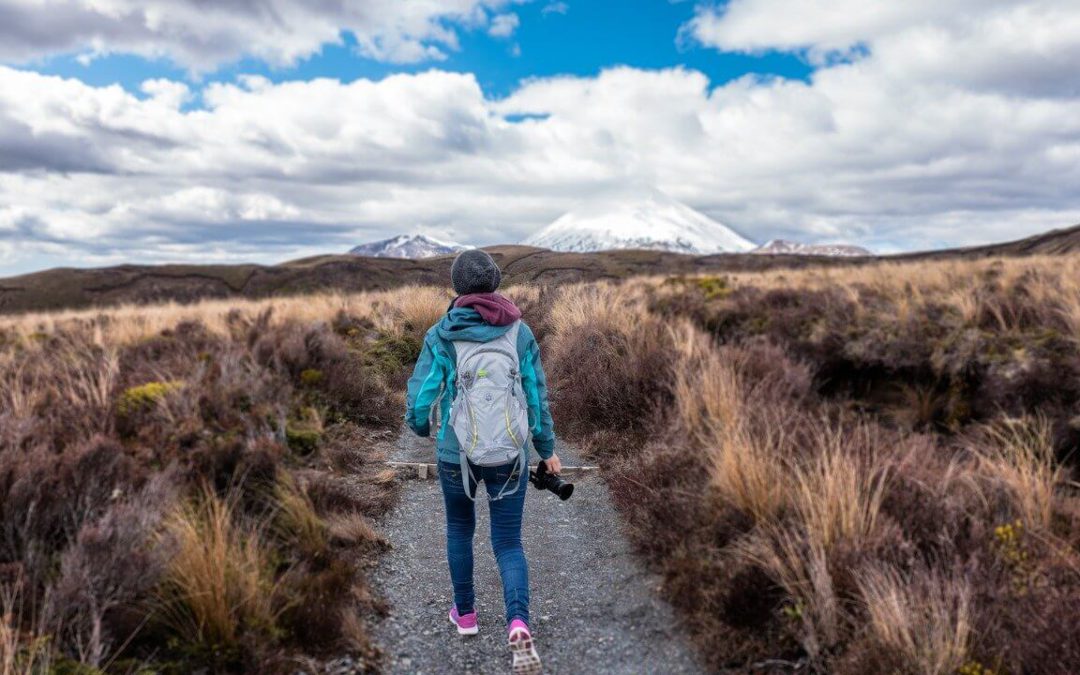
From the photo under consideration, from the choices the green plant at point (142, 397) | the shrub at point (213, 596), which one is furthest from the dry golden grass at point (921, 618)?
the green plant at point (142, 397)

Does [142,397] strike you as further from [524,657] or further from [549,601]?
[524,657]

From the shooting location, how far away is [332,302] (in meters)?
15.2

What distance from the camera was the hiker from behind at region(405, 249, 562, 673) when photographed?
332cm

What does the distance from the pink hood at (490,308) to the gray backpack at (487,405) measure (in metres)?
0.09

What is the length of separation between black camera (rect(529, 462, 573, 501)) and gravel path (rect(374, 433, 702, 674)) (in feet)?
3.00

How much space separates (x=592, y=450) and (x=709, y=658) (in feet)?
12.6

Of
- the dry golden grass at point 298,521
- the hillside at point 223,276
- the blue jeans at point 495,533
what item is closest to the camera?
the blue jeans at point 495,533

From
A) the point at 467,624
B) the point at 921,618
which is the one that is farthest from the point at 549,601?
the point at 921,618

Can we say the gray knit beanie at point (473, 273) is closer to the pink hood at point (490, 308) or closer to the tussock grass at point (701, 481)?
the pink hood at point (490, 308)

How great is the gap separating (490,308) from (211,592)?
6.40 feet

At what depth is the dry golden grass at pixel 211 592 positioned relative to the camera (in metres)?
3.03

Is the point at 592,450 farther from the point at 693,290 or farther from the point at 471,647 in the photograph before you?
the point at 693,290

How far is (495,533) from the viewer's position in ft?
11.8

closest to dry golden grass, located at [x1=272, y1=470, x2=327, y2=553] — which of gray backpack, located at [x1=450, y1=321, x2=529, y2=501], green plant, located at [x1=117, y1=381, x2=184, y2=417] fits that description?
gray backpack, located at [x1=450, y1=321, x2=529, y2=501]
